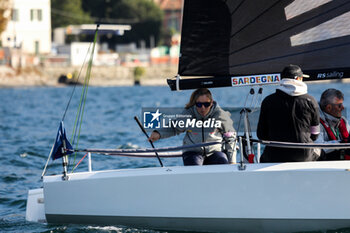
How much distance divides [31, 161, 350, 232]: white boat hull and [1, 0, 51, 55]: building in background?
47.3 meters

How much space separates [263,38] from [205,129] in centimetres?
101

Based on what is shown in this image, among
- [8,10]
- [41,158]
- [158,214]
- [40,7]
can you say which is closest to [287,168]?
[158,214]

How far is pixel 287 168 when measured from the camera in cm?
504

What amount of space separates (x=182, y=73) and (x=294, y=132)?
4.02 ft

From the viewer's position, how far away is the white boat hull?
5.05m

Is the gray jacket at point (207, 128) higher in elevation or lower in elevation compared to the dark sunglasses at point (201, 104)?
lower

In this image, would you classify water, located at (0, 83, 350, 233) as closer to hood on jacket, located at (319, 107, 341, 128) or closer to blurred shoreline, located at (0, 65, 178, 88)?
hood on jacket, located at (319, 107, 341, 128)

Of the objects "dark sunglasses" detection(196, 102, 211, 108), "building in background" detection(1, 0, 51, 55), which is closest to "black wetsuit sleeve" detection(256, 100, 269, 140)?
"dark sunglasses" detection(196, 102, 211, 108)

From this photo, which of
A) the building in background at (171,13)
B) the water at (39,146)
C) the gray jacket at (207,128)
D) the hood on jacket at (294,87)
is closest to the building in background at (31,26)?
the building in background at (171,13)

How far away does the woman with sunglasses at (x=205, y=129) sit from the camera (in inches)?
224

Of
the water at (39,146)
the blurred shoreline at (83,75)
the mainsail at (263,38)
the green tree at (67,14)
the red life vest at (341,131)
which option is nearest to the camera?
the red life vest at (341,131)

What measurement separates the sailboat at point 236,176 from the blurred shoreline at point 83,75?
126 ft

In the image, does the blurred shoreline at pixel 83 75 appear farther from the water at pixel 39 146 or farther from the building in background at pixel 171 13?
the water at pixel 39 146

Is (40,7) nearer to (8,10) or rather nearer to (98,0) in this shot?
(8,10)
